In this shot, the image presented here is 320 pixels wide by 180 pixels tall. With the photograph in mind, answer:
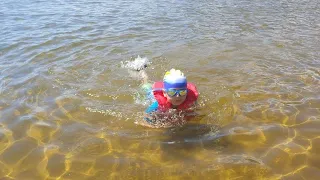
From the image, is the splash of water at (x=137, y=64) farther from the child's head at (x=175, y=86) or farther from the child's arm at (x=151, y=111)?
the child's head at (x=175, y=86)

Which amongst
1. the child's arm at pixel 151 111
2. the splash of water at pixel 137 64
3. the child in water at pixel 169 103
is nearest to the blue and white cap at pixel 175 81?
the child in water at pixel 169 103

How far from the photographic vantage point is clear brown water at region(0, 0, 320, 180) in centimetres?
417

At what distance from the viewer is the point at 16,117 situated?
5.35m

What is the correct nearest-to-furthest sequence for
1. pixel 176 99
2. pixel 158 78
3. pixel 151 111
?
pixel 176 99 < pixel 151 111 < pixel 158 78

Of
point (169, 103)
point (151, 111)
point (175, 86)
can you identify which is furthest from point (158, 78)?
point (175, 86)

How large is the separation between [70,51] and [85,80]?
2.08 metres

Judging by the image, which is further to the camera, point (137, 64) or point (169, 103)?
point (137, 64)

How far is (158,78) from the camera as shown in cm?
720

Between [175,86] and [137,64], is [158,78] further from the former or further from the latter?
[175,86]

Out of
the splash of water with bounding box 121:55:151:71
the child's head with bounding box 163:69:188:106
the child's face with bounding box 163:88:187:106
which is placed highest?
the child's head with bounding box 163:69:188:106

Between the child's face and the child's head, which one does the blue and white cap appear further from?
the child's face

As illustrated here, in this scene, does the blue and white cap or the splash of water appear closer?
the blue and white cap

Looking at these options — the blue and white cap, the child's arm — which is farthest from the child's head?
the child's arm

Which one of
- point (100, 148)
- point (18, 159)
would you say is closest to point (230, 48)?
point (100, 148)
